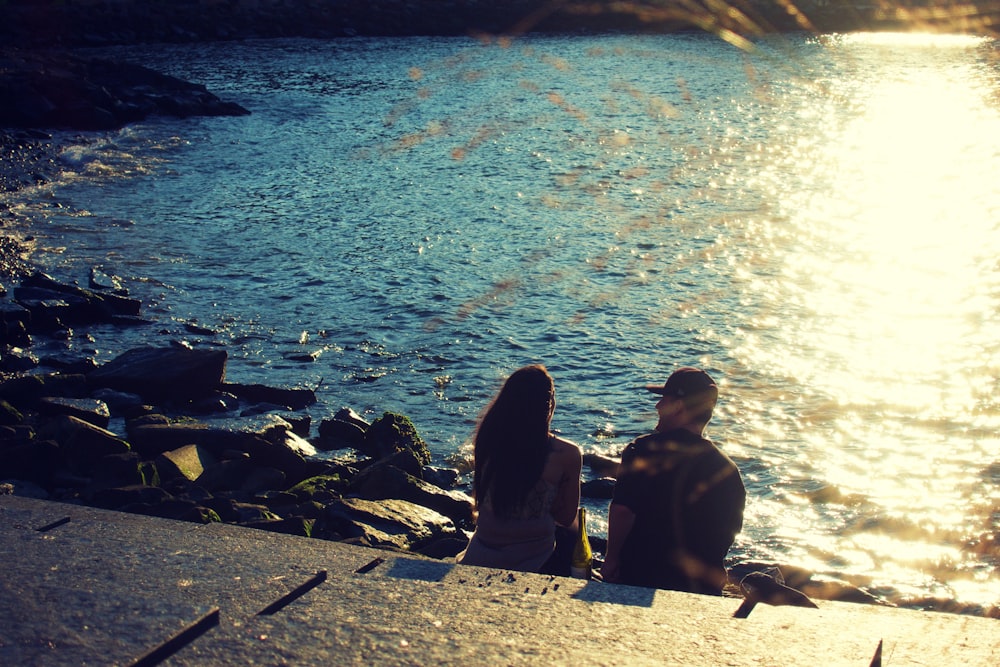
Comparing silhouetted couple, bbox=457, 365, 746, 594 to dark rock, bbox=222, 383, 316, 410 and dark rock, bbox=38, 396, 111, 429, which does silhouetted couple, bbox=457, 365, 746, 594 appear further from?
dark rock, bbox=222, 383, 316, 410

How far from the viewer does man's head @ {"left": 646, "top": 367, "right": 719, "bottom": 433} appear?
5.46 meters

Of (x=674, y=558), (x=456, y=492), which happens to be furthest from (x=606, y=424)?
(x=674, y=558)

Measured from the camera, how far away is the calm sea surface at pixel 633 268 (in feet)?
34.4

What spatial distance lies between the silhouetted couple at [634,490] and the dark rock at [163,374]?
6.67m

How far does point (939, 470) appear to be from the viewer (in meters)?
10.3

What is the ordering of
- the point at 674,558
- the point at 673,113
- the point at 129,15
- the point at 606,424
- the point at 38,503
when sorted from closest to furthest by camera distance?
the point at 674,558, the point at 38,503, the point at 606,424, the point at 673,113, the point at 129,15

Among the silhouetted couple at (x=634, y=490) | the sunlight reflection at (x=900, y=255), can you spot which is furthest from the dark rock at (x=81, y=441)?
the sunlight reflection at (x=900, y=255)

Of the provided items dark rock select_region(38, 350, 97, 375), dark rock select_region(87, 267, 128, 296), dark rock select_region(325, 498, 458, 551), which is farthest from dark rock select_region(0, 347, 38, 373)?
dark rock select_region(325, 498, 458, 551)

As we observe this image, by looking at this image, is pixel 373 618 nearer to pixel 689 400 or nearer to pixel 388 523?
pixel 689 400

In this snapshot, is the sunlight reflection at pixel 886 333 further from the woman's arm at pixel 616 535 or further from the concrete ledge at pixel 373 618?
the concrete ledge at pixel 373 618

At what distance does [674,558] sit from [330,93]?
35.8 metres

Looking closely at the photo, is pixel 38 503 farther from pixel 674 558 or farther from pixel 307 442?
pixel 307 442

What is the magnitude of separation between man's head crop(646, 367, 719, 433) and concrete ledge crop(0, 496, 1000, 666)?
840mm

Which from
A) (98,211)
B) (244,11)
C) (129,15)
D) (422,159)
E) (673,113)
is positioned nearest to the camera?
(98,211)
